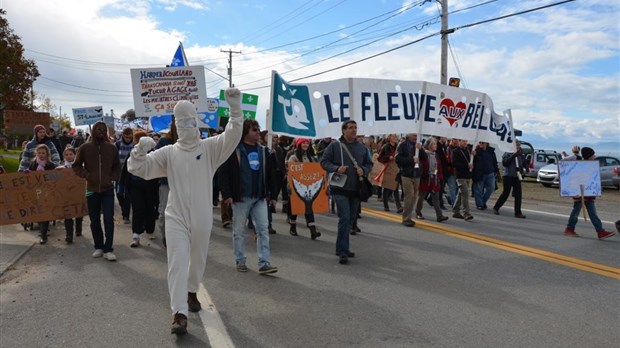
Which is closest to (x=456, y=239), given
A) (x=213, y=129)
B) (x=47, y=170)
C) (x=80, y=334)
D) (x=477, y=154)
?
(x=477, y=154)

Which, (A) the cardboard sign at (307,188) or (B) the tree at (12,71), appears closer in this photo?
(A) the cardboard sign at (307,188)

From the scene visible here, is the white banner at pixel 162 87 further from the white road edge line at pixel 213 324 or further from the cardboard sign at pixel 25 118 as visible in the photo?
the cardboard sign at pixel 25 118

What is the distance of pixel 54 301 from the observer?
488cm

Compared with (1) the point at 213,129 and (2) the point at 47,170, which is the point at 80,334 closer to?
(2) the point at 47,170

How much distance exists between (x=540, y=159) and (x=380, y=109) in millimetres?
19941

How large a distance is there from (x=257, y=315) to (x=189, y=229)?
3.48ft

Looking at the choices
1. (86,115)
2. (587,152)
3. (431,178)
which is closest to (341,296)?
(431,178)

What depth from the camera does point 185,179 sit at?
411 centimetres

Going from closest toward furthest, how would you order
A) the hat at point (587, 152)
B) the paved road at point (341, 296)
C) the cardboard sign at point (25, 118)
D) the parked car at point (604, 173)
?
the paved road at point (341, 296) < the hat at point (587, 152) < the cardboard sign at point (25, 118) < the parked car at point (604, 173)

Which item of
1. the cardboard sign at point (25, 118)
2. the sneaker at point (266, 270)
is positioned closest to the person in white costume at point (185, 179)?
the sneaker at point (266, 270)

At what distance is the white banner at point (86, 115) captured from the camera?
17156 millimetres

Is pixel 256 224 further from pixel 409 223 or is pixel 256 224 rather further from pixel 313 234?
pixel 409 223

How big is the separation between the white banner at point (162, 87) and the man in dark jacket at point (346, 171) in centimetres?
456

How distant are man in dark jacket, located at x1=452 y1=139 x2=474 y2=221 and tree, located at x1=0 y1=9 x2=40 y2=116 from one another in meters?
21.0
